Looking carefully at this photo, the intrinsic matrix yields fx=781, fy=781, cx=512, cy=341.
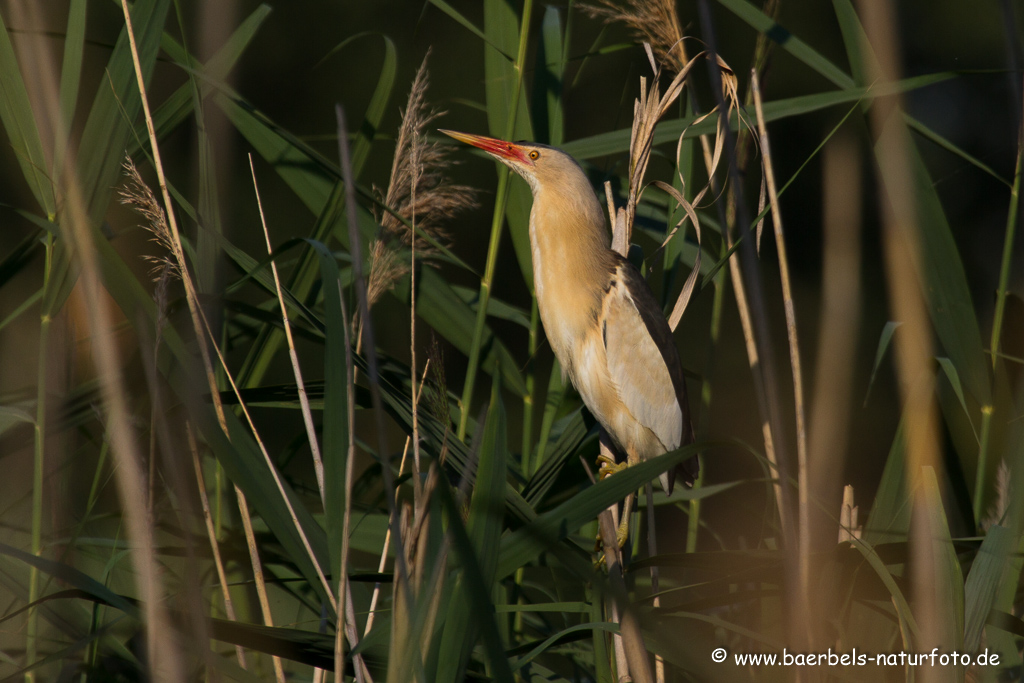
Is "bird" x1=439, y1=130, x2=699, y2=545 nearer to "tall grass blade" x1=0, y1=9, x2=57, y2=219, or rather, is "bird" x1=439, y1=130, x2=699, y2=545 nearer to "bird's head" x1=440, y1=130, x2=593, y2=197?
"bird's head" x1=440, y1=130, x2=593, y2=197

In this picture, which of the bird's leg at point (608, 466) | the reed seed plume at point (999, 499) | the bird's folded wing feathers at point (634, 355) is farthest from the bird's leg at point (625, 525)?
the reed seed plume at point (999, 499)

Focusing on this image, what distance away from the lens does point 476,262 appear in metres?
4.64

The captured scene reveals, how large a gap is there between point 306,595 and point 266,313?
501 millimetres

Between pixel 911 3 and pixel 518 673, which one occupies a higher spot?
pixel 911 3

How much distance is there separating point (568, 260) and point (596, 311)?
0.12 metres

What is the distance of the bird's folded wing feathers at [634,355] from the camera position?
1.61 meters

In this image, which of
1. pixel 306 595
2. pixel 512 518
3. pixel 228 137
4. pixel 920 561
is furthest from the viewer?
pixel 306 595

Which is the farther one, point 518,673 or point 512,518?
point 518,673

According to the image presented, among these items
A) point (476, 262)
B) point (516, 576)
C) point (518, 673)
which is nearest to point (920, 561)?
point (518, 673)

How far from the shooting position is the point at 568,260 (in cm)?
163

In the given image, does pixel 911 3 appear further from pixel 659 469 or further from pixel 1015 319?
pixel 659 469

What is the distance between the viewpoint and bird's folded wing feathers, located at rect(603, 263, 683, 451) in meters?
1.61

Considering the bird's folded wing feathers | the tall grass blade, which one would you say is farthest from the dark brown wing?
the tall grass blade

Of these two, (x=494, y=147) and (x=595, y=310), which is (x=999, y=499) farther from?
(x=494, y=147)
